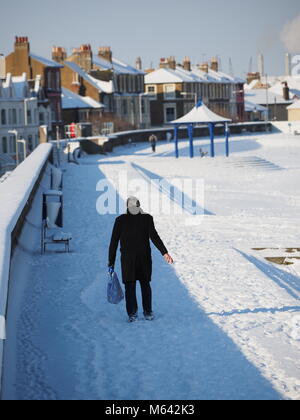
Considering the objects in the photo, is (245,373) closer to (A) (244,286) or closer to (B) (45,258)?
(A) (244,286)

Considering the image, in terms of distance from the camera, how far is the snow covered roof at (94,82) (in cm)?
8019

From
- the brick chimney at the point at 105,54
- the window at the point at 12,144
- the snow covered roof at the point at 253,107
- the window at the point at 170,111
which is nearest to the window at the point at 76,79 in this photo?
the brick chimney at the point at 105,54

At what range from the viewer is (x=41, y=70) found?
229 feet

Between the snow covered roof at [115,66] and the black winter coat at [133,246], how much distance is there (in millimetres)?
76687

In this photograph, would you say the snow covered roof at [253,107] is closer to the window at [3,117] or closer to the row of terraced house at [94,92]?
the row of terraced house at [94,92]

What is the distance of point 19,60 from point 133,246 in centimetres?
6252

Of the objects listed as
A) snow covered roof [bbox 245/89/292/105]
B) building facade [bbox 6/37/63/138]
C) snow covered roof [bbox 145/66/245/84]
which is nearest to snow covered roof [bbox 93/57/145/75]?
snow covered roof [bbox 145/66/245/84]

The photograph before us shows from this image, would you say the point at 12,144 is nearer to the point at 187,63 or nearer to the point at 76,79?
the point at 76,79

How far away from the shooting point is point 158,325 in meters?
9.77

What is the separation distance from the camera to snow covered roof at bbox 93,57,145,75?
286 ft

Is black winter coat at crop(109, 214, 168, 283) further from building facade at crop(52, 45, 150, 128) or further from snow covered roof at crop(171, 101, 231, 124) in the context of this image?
building facade at crop(52, 45, 150, 128)

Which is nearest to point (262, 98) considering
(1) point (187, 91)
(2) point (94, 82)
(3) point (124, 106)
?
(1) point (187, 91)

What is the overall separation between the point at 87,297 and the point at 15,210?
1.77m

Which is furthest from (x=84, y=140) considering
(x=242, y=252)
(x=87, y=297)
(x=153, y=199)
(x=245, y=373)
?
(x=245, y=373)
